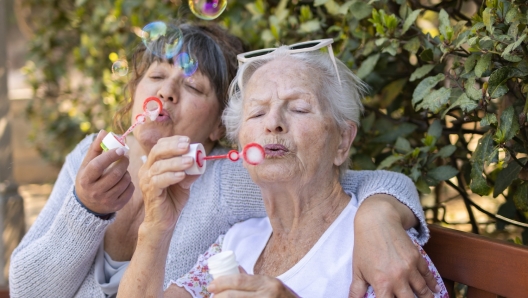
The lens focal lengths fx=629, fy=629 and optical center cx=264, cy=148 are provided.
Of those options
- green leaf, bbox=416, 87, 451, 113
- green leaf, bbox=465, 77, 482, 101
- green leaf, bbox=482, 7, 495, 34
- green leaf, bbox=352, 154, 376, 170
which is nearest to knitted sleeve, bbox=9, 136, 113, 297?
green leaf, bbox=352, 154, 376, 170

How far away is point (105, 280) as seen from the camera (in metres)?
2.48

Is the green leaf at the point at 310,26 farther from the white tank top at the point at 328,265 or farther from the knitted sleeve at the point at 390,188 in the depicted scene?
the white tank top at the point at 328,265

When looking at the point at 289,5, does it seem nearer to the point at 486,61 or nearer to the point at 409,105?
the point at 409,105

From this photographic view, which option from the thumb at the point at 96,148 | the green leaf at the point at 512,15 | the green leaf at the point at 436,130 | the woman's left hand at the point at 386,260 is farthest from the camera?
the green leaf at the point at 436,130

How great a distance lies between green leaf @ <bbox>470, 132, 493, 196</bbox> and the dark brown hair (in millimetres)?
1040

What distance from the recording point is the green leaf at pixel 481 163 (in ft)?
6.87

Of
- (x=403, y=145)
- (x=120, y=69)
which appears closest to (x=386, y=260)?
(x=403, y=145)

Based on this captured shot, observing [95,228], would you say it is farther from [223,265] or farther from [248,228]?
[223,265]

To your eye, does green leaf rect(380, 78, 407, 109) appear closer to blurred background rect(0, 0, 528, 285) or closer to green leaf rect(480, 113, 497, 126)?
blurred background rect(0, 0, 528, 285)

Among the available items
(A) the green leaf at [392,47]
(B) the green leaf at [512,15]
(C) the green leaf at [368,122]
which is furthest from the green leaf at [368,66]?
(B) the green leaf at [512,15]

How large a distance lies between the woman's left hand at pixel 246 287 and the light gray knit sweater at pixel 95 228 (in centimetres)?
61

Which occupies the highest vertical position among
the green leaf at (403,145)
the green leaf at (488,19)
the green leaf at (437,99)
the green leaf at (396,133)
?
the green leaf at (488,19)

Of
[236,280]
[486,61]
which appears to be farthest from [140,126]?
[486,61]

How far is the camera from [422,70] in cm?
238
